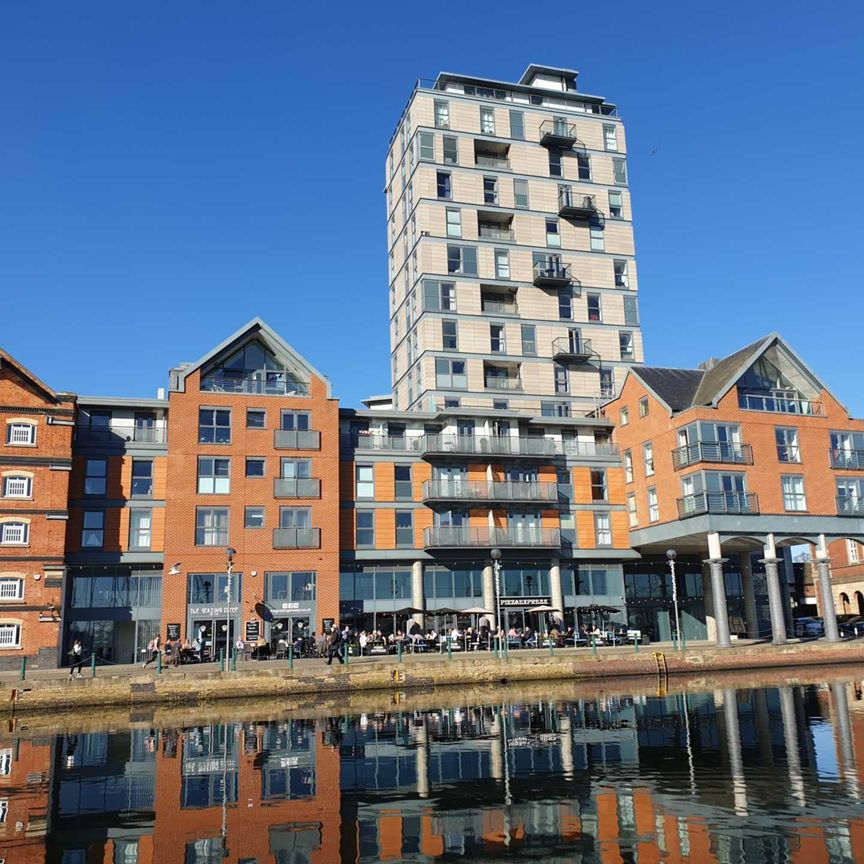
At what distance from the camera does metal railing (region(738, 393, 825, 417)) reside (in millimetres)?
52500

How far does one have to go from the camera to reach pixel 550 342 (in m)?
66.8

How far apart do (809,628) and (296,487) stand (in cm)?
3664

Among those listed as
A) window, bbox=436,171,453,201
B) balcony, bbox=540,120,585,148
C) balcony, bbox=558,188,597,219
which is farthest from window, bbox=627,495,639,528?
balcony, bbox=540,120,585,148

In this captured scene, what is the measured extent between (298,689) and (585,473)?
26.6 m

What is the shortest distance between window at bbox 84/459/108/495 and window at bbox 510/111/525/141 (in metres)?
42.3

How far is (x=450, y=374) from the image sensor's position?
64.2m

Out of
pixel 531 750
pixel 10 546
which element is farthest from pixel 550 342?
pixel 531 750

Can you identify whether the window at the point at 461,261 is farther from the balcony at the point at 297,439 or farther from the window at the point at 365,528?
the window at the point at 365,528

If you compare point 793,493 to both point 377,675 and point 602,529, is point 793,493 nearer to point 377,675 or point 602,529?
point 602,529

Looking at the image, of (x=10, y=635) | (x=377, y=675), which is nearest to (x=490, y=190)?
(x=377, y=675)

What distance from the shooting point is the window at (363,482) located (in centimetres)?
5219

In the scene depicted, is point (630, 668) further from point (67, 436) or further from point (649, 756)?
point (67, 436)

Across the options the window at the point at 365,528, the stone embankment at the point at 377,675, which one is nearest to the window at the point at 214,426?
the window at the point at 365,528

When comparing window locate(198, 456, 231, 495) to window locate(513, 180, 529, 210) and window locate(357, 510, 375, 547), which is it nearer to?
window locate(357, 510, 375, 547)
